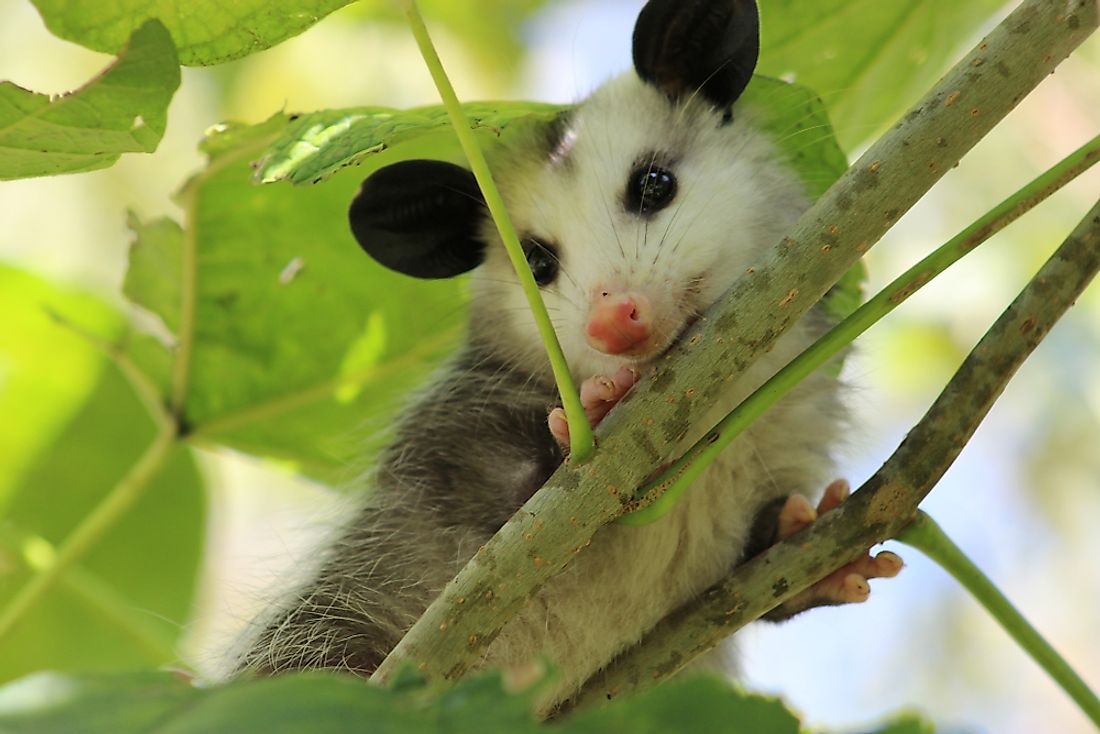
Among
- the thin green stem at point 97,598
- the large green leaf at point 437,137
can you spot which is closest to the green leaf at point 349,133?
the large green leaf at point 437,137

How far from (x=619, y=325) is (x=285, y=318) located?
2.94 ft

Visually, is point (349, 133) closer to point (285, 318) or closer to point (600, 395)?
point (600, 395)

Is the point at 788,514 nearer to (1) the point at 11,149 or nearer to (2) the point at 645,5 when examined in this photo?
(2) the point at 645,5

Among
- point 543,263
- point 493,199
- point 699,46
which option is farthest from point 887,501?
point 699,46

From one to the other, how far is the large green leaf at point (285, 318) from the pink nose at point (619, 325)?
28.6 inches

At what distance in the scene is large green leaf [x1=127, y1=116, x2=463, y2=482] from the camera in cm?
237

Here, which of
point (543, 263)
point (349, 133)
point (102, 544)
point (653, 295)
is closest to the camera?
point (349, 133)

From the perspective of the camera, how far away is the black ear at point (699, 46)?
2.13 m

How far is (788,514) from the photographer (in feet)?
6.76

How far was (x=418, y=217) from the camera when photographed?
87.2 inches

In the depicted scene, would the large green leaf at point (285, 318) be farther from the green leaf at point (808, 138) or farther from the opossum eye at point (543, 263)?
the green leaf at point (808, 138)

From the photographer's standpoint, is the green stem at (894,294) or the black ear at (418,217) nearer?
the green stem at (894,294)

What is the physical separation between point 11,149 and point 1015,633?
127 cm

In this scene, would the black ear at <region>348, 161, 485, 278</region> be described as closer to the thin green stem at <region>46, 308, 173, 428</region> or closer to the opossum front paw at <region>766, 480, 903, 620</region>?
the thin green stem at <region>46, 308, 173, 428</region>
